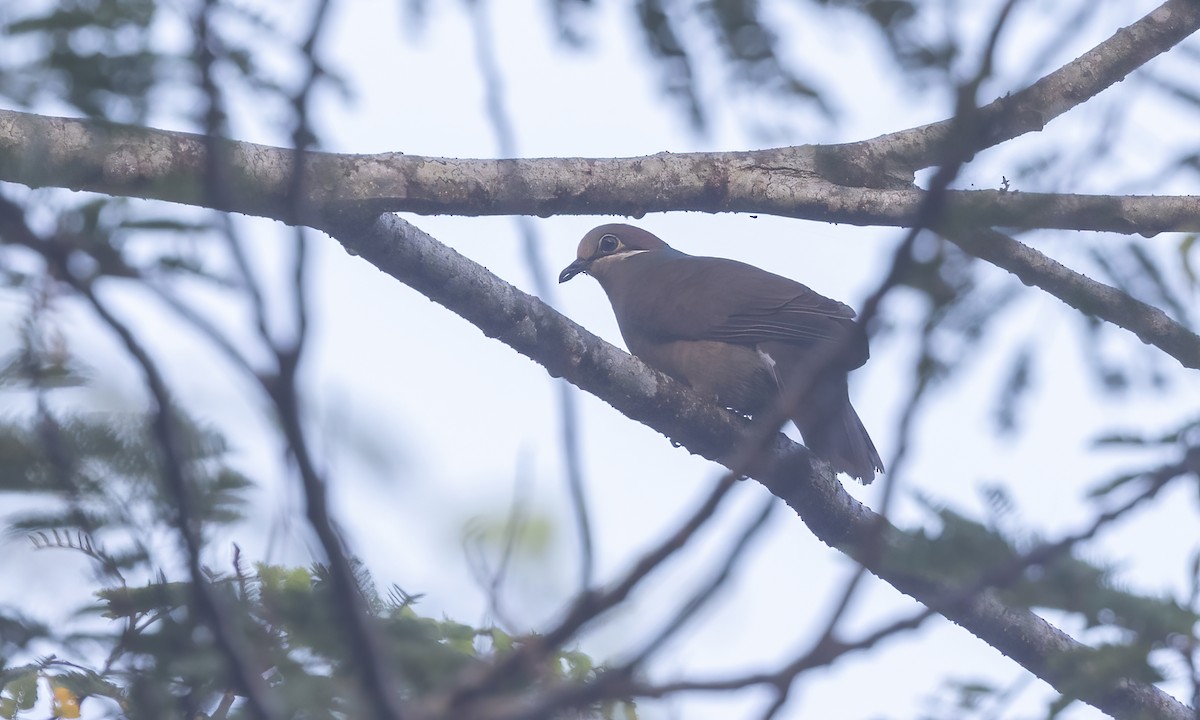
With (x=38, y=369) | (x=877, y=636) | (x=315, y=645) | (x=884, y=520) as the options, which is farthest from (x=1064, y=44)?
(x=38, y=369)

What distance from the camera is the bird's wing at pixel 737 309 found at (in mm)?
5719

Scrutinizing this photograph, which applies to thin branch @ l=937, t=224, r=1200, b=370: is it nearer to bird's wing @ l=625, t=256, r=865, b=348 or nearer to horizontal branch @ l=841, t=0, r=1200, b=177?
horizontal branch @ l=841, t=0, r=1200, b=177

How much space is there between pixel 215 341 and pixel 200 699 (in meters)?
0.97

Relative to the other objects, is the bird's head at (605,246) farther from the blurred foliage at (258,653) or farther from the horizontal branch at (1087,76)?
the blurred foliage at (258,653)

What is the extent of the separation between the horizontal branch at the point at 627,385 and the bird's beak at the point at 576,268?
239 cm

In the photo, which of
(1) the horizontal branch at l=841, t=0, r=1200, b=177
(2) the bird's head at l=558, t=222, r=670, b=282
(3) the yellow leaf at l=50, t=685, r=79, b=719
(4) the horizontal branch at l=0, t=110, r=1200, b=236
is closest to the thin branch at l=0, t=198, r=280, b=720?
(3) the yellow leaf at l=50, t=685, r=79, b=719

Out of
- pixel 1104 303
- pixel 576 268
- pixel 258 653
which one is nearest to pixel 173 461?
pixel 258 653

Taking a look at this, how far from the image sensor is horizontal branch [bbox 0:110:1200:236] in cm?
373

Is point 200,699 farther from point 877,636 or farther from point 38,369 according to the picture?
point 877,636

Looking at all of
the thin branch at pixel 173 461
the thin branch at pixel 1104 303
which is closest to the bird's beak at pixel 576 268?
the thin branch at pixel 1104 303

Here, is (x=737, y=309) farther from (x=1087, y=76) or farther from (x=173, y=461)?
(x=173, y=461)

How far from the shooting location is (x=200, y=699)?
7.02ft

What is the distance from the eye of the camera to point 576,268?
7.36 meters

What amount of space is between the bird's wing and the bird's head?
1.03m
